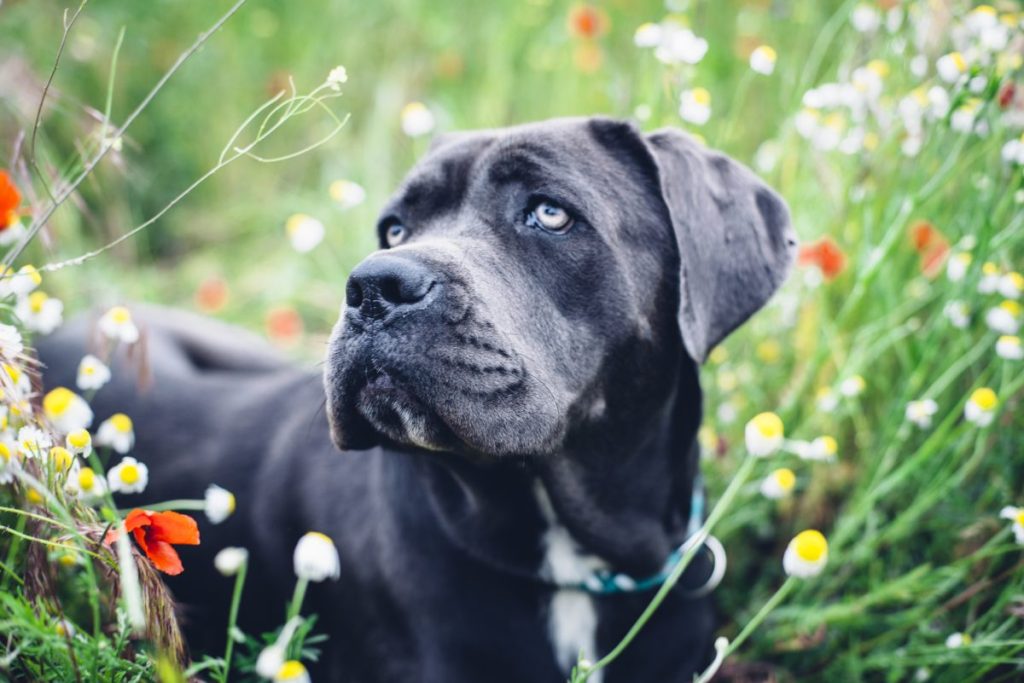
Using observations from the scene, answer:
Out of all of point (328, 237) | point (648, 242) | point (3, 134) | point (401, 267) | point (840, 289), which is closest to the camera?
point (401, 267)

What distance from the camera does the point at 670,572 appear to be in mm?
2404

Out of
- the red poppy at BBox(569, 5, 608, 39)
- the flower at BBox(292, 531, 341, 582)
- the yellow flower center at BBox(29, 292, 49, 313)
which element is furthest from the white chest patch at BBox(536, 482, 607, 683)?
the red poppy at BBox(569, 5, 608, 39)

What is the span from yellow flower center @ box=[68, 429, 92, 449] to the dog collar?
4.03 feet

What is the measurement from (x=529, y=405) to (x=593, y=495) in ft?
1.52

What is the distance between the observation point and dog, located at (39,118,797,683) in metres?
1.95

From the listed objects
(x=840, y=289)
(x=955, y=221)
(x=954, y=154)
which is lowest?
(x=840, y=289)

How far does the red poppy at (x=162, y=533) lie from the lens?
1.57 m

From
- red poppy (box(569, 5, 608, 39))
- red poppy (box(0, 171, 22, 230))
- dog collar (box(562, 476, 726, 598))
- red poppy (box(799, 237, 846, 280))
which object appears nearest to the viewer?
red poppy (box(0, 171, 22, 230))

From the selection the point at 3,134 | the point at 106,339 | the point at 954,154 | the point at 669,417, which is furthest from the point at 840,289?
the point at 3,134

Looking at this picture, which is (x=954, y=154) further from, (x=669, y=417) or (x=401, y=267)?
(x=401, y=267)

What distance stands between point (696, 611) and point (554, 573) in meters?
0.47

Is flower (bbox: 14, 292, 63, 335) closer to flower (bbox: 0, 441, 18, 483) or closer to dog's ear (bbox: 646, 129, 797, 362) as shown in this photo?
flower (bbox: 0, 441, 18, 483)

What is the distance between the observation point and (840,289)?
3332 millimetres

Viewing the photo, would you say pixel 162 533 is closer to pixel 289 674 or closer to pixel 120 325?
pixel 289 674
